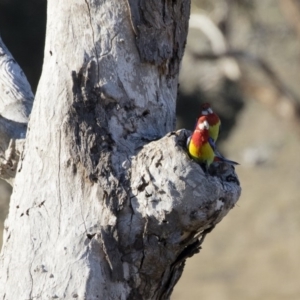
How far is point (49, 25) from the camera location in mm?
2131

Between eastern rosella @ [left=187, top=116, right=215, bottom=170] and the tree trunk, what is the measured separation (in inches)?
0.9

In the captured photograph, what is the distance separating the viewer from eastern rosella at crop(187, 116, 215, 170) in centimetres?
182

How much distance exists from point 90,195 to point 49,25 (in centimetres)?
53

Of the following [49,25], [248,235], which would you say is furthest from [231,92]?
[49,25]

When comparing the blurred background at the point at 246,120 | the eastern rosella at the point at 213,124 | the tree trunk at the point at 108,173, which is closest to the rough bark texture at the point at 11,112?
the tree trunk at the point at 108,173

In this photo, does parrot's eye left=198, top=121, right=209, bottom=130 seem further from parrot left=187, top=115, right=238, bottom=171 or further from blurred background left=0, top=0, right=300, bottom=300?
blurred background left=0, top=0, right=300, bottom=300

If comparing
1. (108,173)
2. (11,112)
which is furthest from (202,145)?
(11,112)

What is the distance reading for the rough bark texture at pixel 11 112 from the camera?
7.55 feet

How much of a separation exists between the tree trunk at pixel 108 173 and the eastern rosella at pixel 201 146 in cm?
2

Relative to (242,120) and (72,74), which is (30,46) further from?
(242,120)

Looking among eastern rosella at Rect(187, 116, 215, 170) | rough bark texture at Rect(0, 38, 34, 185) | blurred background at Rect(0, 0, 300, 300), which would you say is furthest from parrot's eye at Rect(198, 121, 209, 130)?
blurred background at Rect(0, 0, 300, 300)

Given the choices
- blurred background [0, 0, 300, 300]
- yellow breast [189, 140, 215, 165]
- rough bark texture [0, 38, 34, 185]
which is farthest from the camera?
blurred background [0, 0, 300, 300]

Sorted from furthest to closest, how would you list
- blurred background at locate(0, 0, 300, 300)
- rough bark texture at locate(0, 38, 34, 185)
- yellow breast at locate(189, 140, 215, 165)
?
blurred background at locate(0, 0, 300, 300) < rough bark texture at locate(0, 38, 34, 185) < yellow breast at locate(189, 140, 215, 165)

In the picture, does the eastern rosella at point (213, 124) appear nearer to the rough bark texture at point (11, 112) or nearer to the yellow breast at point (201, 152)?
the yellow breast at point (201, 152)
